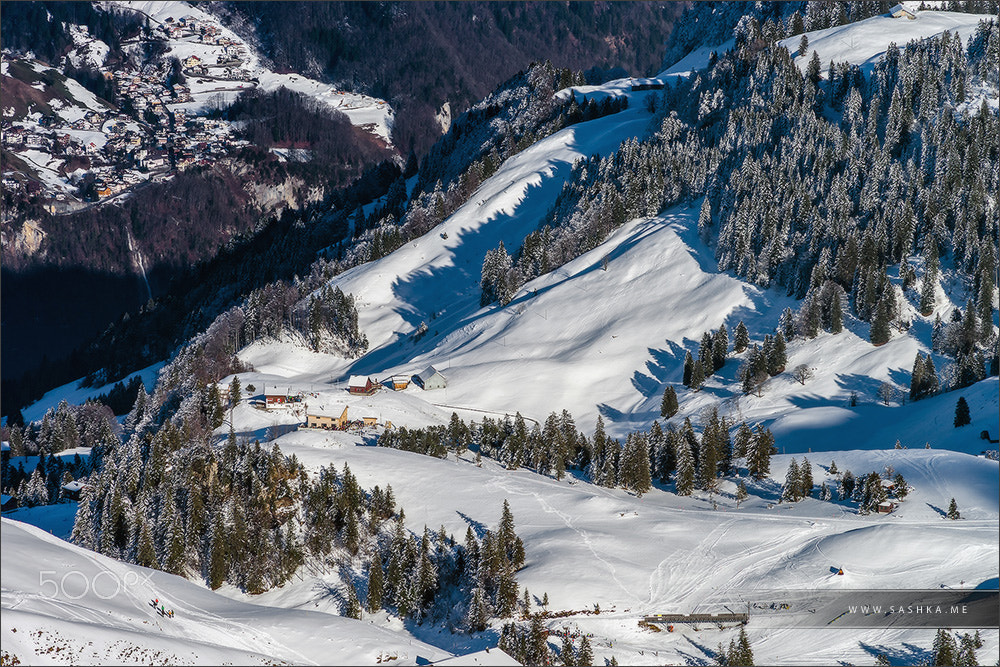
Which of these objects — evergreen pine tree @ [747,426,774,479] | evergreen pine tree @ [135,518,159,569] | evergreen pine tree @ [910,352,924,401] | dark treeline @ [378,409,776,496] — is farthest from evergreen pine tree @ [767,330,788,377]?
evergreen pine tree @ [135,518,159,569]

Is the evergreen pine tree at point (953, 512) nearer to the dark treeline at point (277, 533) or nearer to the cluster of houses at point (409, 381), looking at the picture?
the dark treeline at point (277, 533)

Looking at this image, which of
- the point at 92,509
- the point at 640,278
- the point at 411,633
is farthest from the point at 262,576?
the point at 640,278

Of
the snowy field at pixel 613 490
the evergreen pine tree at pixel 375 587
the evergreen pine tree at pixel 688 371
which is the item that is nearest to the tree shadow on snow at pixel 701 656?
the snowy field at pixel 613 490

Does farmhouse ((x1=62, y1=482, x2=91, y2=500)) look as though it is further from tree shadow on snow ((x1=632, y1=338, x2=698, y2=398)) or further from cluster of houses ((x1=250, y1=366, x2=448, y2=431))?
tree shadow on snow ((x1=632, y1=338, x2=698, y2=398))

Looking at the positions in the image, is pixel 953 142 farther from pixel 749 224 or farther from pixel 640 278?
pixel 640 278

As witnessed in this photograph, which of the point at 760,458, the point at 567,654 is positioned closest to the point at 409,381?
the point at 760,458

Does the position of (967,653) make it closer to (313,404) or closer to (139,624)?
(139,624)
